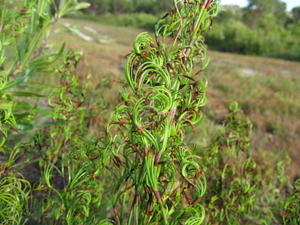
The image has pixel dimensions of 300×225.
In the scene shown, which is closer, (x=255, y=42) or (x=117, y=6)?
(x=255, y=42)

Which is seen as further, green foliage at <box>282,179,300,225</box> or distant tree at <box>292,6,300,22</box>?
distant tree at <box>292,6,300,22</box>

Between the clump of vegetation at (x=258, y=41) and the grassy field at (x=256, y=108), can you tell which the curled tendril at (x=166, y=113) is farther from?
the clump of vegetation at (x=258, y=41)

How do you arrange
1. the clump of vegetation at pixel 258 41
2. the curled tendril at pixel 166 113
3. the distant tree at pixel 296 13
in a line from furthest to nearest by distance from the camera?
the distant tree at pixel 296 13
the clump of vegetation at pixel 258 41
the curled tendril at pixel 166 113

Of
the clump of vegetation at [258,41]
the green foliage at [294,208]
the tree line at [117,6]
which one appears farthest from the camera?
the tree line at [117,6]

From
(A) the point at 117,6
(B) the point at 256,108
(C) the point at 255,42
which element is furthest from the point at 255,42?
(A) the point at 117,6

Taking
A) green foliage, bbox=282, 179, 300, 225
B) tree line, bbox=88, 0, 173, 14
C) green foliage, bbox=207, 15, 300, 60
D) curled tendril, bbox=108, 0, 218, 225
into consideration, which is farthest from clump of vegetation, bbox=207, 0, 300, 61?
tree line, bbox=88, 0, 173, 14

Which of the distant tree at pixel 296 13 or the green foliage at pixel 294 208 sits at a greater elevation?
the distant tree at pixel 296 13

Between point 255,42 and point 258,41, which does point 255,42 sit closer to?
Result: point 255,42

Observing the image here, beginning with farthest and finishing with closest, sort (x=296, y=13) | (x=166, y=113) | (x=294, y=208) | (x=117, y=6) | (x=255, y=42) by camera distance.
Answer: (x=117, y=6)
(x=296, y=13)
(x=255, y=42)
(x=294, y=208)
(x=166, y=113)

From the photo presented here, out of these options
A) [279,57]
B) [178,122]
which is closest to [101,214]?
[178,122]

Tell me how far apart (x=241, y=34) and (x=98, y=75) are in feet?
71.5

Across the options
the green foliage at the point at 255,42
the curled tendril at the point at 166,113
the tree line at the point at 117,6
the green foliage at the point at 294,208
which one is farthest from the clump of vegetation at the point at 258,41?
the tree line at the point at 117,6

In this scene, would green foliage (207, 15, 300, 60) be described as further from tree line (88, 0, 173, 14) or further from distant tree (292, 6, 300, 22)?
tree line (88, 0, 173, 14)

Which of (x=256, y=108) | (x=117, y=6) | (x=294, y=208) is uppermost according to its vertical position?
(x=117, y=6)
